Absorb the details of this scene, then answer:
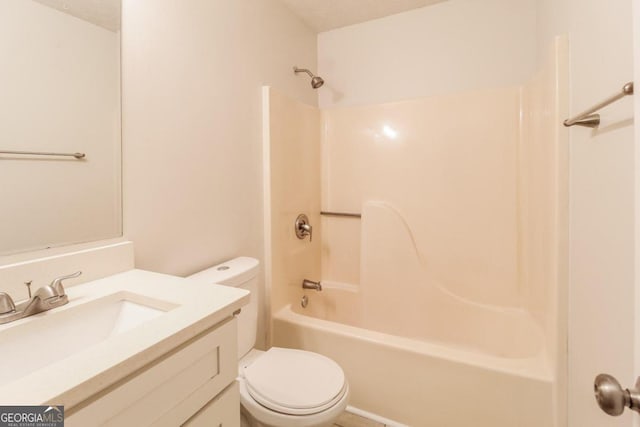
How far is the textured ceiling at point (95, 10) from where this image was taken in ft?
3.07

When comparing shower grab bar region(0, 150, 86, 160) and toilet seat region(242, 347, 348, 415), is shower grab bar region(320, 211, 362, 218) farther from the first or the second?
shower grab bar region(0, 150, 86, 160)

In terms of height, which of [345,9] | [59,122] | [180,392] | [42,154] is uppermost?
[345,9]

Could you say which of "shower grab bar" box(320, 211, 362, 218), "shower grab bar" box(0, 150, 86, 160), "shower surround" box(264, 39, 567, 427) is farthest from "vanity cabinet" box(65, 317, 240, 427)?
"shower grab bar" box(320, 211, 362, 218)

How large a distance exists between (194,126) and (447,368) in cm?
152

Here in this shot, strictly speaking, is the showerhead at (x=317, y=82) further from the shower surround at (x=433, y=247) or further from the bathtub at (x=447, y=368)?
the bathtub at (x=447, y=368)

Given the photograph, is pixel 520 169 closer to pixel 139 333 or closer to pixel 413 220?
pixel 413 220

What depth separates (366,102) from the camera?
223cm

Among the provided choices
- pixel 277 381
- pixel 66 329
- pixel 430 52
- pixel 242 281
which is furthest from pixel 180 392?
pixel 430 52

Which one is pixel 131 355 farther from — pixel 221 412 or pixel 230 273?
pixel 230 273

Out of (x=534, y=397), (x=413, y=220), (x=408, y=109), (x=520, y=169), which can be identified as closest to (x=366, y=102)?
(x=408, y=109)

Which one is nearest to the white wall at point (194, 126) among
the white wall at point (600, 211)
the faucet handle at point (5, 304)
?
the faucet handle at point (5, 304)

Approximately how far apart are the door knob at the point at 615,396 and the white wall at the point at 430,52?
1.85 m

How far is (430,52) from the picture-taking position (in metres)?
2.02

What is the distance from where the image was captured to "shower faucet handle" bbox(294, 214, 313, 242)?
205cm
